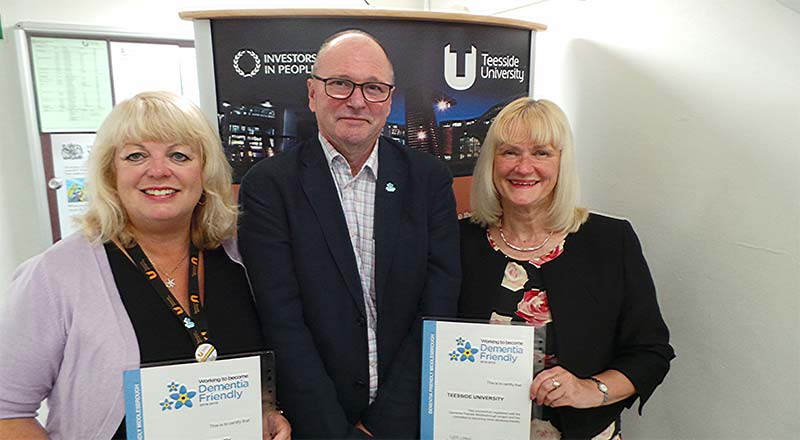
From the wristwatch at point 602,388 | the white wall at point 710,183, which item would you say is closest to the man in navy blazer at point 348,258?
the wristwatch at point 602,388

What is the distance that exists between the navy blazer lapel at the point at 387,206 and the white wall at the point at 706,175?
1242 millimetres

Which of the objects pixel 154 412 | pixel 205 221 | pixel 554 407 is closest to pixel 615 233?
pixel 554 407

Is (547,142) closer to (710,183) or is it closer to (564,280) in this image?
(564,280)

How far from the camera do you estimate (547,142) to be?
5.70 feet

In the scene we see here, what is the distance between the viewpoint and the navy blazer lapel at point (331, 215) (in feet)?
5.11

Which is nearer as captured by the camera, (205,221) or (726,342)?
(205,221)

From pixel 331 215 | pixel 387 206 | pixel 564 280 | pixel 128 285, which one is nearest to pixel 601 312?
pixel 564 280

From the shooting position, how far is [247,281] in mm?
1562

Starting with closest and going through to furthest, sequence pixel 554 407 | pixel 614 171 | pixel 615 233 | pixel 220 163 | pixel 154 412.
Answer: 1. pixel 154 412
2. pixel 220 163
3. pixel 554 407
4. pixel 615 233
5. pixel 614 171

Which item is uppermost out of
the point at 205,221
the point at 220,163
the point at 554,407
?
the point at 220,163

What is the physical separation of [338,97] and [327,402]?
2.94 feet

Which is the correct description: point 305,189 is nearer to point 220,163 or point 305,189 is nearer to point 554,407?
point 220,163

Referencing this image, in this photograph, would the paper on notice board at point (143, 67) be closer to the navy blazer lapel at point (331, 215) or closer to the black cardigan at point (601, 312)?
the navy blazer lapel at point (331, 215)

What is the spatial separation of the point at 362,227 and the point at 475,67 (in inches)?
44.5
